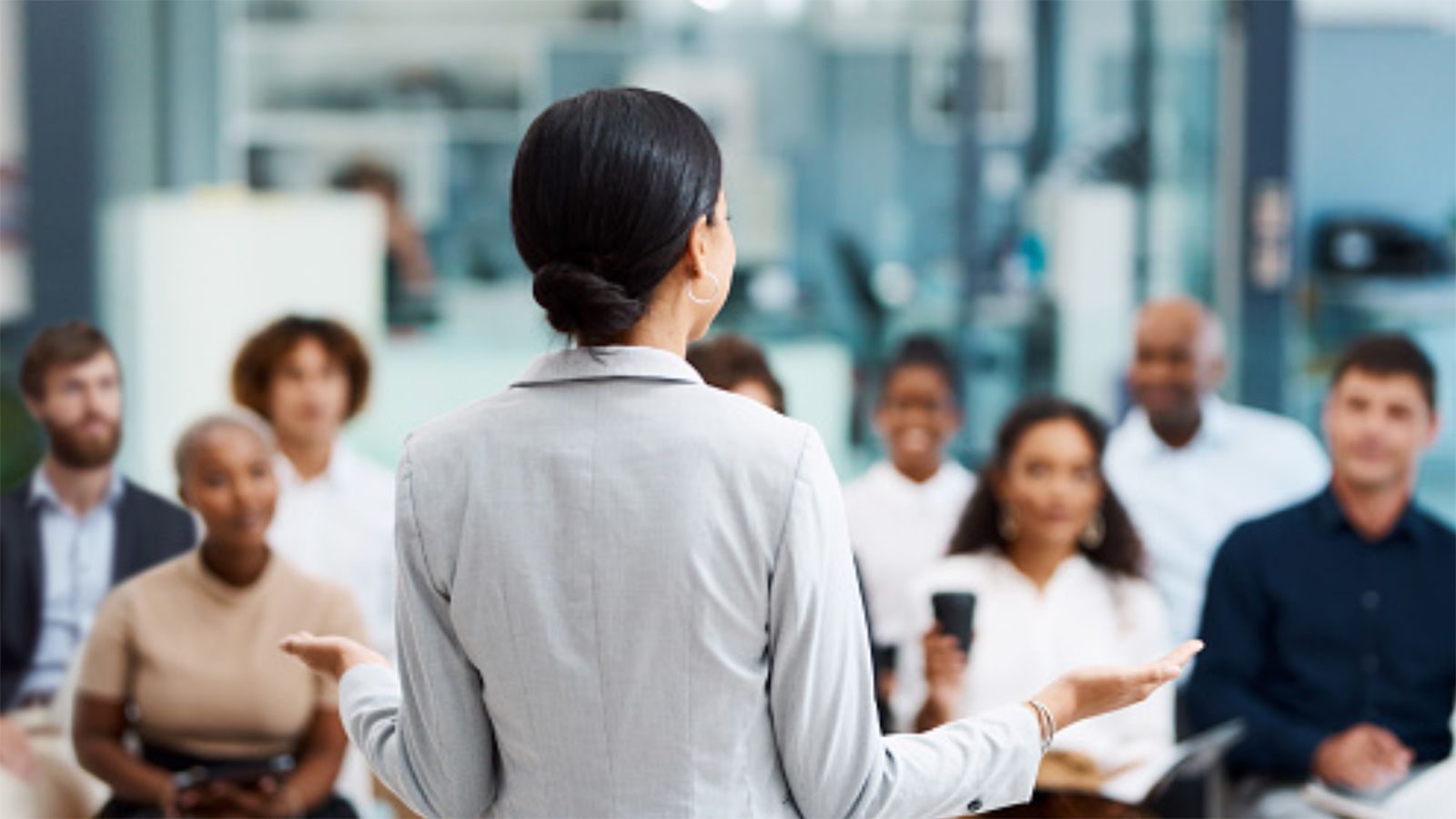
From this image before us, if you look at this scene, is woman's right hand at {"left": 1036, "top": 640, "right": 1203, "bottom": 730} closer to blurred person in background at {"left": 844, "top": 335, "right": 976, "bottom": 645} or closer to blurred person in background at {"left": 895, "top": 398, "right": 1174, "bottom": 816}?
blurred person in background at {"left": 895, "top": 398, "right": 1174, "bottom": 816}

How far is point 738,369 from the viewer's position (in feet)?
9.78

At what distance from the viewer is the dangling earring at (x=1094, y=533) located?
3.24m

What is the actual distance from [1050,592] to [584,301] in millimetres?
1890

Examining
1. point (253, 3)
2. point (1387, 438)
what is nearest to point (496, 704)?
point (1387, 438)

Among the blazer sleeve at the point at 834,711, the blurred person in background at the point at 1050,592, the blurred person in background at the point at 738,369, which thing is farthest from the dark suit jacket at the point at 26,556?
the blazer sleeve at the point at 834,711

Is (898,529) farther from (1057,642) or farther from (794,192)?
(794,192)

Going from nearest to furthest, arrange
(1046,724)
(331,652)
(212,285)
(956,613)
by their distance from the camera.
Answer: (1046,724), (331,652), (956,613), (212,285)

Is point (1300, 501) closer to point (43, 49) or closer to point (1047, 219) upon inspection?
point (1047, 219)

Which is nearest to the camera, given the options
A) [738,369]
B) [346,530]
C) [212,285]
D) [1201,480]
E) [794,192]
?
[738,369]

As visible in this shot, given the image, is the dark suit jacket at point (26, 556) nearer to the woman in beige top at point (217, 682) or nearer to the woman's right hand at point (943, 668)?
the woman in beige top at point (217, 682)

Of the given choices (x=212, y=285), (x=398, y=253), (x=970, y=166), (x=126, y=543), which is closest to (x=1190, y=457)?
(x=970, y=166)

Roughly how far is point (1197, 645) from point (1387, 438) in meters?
1.85

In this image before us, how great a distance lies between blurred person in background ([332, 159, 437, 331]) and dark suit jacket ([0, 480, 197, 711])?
1973 mm

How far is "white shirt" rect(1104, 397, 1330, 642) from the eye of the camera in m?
3.69
